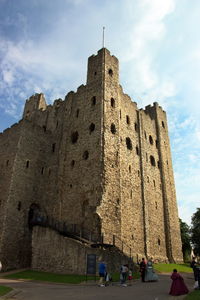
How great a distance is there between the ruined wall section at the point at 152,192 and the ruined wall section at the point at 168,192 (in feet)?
1.77

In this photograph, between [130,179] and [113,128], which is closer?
[113,128]

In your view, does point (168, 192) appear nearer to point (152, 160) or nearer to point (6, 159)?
point (152, 160)

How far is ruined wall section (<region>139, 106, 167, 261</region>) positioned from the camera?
89.5 ft

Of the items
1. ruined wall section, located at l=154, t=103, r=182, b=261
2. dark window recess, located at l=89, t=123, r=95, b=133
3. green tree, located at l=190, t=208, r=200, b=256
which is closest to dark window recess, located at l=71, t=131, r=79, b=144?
dark window recess, located at l=89, t=123, r=95, b=133

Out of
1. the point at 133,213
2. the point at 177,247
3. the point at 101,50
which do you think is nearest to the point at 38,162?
the point at 133,213

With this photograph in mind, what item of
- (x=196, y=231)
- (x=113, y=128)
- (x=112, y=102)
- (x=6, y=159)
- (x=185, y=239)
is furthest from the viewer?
(x=185, y=239)

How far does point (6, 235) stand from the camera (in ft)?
76.8

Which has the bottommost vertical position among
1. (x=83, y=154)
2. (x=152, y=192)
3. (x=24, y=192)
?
(x=24, y=192)

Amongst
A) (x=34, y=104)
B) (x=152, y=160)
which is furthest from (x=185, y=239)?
(x=34, y=104)

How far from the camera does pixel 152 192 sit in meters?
30.5

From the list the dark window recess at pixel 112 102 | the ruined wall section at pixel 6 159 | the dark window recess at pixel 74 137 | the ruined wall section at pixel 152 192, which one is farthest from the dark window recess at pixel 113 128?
the ruined wall section at pixel 6 159

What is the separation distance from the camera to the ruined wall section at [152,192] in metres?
27.3

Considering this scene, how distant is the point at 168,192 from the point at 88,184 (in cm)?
1326

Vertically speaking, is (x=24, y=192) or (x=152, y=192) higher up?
(x=152, y=192)
